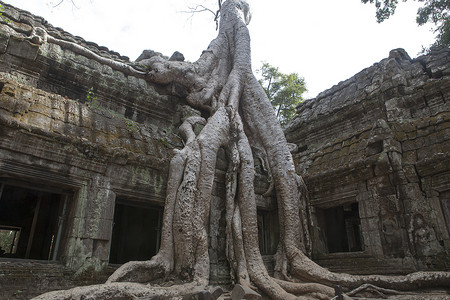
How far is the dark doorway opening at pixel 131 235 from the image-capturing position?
6.86 metres

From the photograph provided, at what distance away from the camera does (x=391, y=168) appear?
15.9ft

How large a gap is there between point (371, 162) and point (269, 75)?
12.1 meters

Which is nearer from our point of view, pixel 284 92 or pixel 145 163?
pixel 145 163

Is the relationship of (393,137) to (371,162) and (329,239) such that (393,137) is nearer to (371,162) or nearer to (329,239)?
(371,162)

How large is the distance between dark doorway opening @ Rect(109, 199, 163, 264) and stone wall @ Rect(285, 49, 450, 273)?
358 cm

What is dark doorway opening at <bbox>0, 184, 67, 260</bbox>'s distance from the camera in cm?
604

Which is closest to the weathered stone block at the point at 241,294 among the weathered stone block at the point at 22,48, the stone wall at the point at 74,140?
the stone wall at the point at 74,140

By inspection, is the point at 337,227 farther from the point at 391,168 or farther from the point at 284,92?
the point at 284,92

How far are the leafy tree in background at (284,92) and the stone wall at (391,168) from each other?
8.77 m

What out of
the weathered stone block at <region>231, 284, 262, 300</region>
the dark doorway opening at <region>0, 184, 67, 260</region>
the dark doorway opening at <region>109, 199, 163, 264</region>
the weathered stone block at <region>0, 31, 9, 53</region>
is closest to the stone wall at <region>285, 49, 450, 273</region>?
the weathered stone block at <region>231, 284, 262, 300</region>

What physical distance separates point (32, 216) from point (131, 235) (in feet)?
7.61

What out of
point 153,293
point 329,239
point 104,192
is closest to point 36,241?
point 104,192

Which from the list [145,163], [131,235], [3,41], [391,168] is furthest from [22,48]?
[391,168]

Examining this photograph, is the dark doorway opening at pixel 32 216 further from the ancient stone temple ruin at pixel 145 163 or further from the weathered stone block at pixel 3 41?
the weathered stone block at pixel 3 41
